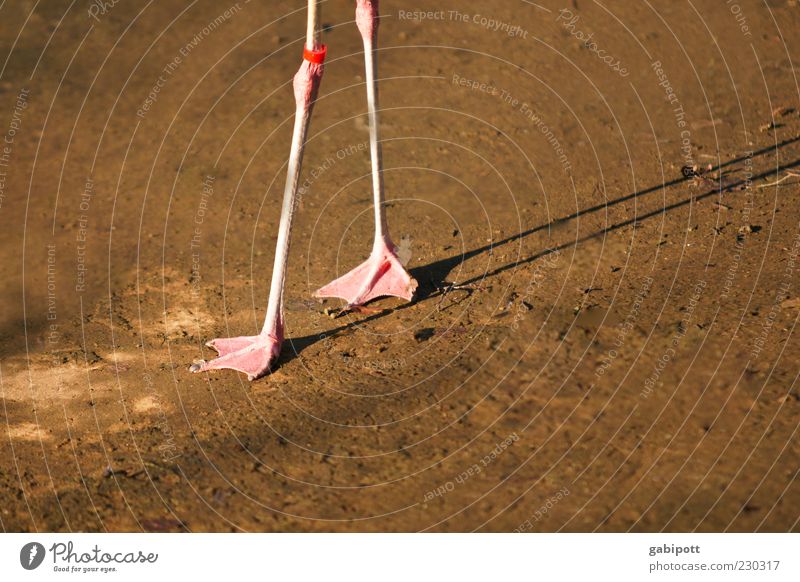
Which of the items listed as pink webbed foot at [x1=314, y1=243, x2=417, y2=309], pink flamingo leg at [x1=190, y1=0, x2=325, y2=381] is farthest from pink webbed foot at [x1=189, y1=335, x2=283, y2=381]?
pink webbed foot at [x1=314, y1=243, x2=417, y2=309]

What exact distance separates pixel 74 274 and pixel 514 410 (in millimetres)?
2674

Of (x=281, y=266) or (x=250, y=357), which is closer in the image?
(x=281, y=266)

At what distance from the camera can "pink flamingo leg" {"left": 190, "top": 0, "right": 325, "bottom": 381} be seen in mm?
5207

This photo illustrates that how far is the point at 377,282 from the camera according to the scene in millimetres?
5949

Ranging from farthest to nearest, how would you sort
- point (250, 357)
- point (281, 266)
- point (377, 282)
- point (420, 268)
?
point (420, 268) < point (377, 282) < point (250, 357) < point (281, 266)

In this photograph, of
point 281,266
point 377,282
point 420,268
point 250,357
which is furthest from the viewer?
point 420,268

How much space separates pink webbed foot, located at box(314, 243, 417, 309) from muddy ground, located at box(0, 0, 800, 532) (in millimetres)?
92

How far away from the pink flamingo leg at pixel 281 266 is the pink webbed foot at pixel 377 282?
1.83ft

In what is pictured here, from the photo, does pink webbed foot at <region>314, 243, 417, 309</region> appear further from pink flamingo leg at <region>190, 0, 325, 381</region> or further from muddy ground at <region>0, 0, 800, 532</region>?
pink flamingo leg at <region>190, 0, 325, 381</region>

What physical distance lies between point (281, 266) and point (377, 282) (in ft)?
2.52

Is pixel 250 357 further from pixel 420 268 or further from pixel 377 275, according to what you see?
pixel 420 268

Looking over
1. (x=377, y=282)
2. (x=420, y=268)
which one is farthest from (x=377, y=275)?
(x=420, y=268)

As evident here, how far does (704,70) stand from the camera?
7934 millimetres

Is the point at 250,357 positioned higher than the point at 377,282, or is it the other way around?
the point at 377,282
